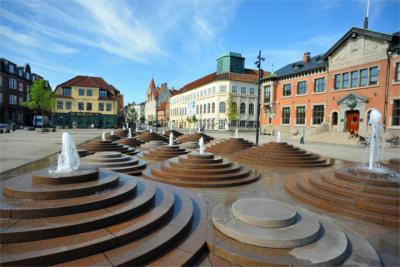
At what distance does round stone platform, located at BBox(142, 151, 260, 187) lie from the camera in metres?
9.53

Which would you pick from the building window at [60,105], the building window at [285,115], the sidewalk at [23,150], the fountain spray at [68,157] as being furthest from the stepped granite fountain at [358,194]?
the building window at [60,105]

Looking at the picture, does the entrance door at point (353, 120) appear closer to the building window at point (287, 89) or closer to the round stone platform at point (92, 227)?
the building window at point (287, 89)

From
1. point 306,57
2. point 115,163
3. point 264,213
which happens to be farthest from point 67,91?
point 264,213

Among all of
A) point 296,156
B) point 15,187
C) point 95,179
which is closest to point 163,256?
point 95,179

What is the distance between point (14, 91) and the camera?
57.1 meters

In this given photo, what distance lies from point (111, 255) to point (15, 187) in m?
2.91

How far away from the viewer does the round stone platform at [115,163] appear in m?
10.6

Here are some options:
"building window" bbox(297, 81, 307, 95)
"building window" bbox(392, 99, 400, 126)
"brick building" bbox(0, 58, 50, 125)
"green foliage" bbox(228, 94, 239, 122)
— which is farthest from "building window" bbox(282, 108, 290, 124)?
"brick building" bbox(0, 58, 50, 125)

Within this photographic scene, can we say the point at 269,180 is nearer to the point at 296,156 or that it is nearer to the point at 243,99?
the point at 296,156

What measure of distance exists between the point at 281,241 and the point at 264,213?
962mm

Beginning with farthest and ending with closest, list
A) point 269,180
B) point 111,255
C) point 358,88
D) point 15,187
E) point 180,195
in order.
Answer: point 358,88
point 269,180
point 180,195
point 15,187
point 111,255

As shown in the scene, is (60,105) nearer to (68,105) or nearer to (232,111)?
(68,105)

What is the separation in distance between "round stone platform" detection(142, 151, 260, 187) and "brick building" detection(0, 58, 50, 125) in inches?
2389

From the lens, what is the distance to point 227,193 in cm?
848
